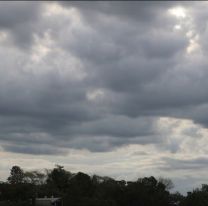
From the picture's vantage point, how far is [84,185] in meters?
178

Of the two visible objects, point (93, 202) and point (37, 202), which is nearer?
point (93, 202)

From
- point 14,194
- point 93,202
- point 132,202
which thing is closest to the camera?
point 93,202

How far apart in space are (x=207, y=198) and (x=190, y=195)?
21.0ft

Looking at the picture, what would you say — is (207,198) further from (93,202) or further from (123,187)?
(93,202)

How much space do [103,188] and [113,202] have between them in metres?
18.5

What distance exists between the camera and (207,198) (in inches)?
7362

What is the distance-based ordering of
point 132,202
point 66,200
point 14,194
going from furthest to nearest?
point 14,194 → point 132,202 → point 66,200

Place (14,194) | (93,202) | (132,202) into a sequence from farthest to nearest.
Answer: (14,194), (132,202), (93,202)

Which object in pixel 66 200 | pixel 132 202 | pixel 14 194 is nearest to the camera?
pixel 66 200

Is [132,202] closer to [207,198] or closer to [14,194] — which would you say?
[207,198]

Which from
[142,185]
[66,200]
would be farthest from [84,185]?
[142,185]

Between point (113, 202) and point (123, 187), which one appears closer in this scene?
point (113, 202)

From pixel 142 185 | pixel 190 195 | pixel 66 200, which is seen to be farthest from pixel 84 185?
pixel 190 195

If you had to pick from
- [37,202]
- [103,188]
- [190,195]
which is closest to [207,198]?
[190,195]
